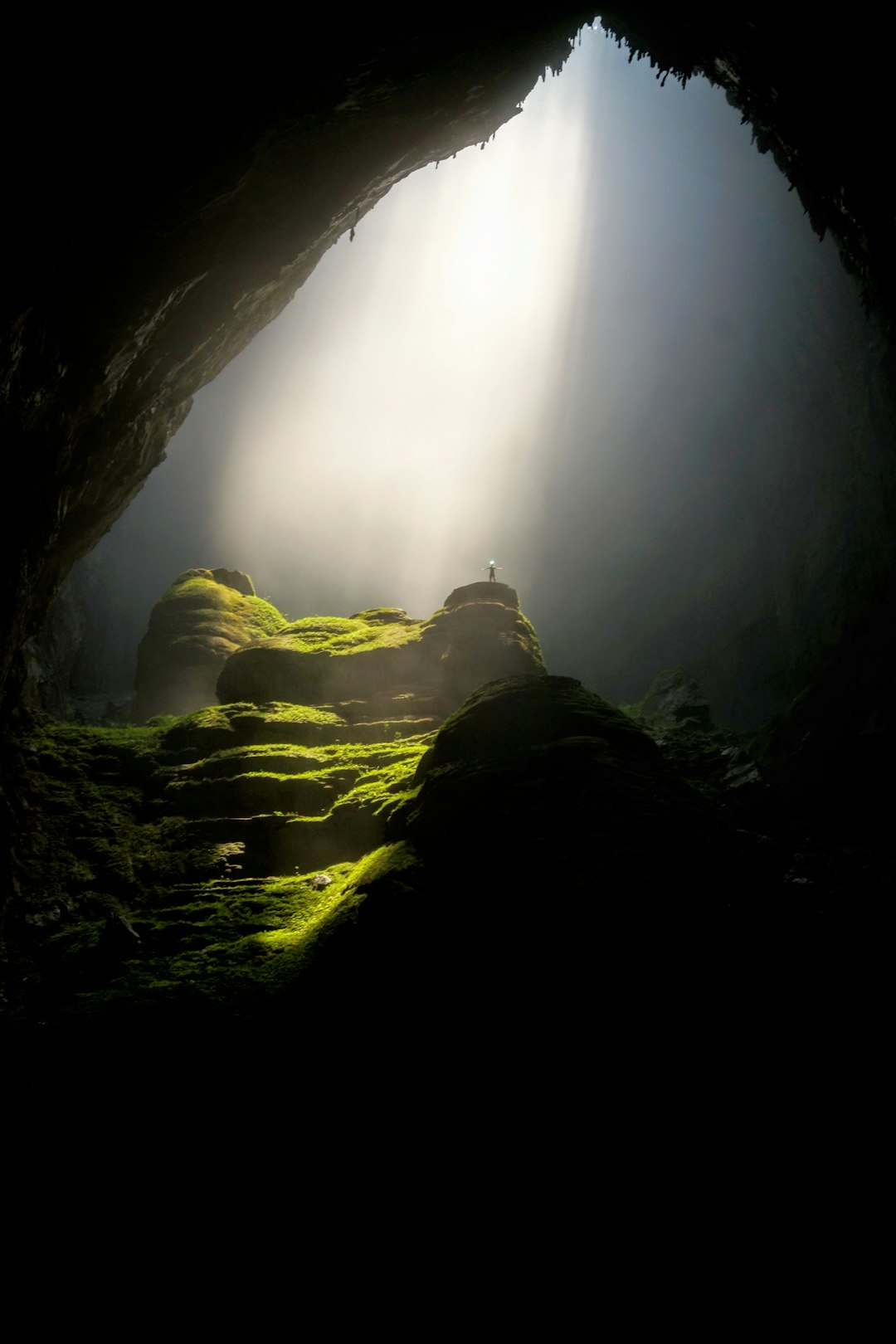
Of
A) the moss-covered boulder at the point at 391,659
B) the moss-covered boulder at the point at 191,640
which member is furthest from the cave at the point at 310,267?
the moss-covered boulder at the point at 191,640

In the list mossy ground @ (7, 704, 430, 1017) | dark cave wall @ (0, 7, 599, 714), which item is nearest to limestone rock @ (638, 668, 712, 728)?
mossy ground @ (7, 704, 430, 1017)

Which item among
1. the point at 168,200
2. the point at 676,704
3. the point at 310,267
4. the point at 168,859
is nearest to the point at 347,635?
the point at 310,267

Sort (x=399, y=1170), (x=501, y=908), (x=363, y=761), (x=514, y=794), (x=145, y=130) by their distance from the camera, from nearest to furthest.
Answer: (x=399, y=1170)
(x=501, y=908)
(x=145, y=130)
(x=514, y=794)
(x=363, y=761)

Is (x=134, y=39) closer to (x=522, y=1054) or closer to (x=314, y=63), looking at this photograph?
(x=314, y=63)

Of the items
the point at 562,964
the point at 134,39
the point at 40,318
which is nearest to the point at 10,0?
the point at 134,39

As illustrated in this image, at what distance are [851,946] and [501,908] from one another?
12.4ft

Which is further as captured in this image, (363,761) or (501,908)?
(363,761)

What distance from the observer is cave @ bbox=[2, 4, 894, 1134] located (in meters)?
5.84

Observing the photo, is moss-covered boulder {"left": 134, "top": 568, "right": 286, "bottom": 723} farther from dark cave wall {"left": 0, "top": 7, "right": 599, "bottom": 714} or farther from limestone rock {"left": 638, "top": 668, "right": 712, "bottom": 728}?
limestone rock {"left": 638, "top": 668, "right": 712, "bottom": 728}

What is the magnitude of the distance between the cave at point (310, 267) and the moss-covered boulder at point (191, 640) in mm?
11794

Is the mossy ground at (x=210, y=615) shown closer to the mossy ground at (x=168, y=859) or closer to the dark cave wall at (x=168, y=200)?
the dark cave wall at (x=168, y=200)

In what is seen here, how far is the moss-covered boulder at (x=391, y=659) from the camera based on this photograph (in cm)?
1791

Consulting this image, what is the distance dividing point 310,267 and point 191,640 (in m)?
17.2

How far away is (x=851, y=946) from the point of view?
6.25 meters
